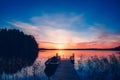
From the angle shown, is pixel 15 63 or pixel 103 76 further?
pixel 15 63

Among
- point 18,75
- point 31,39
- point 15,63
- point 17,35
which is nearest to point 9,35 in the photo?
point 17,35

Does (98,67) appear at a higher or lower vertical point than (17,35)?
lower

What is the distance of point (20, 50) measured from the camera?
71.9 meters

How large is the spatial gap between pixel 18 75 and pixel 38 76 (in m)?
2.21

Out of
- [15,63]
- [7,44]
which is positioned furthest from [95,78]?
[7,44]

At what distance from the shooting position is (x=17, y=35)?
73.2 meters

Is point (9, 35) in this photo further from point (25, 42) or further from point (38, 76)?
point (38, 76)

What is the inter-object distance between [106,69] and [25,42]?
200 ft

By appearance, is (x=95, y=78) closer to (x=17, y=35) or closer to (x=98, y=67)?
(x=98, y=67)

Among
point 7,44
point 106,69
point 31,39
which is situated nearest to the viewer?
point 106,69

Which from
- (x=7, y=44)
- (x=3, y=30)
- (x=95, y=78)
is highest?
(x=3, y=30)

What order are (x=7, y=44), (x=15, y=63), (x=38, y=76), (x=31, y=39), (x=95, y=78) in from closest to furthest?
(x=95, y=78), (x=38, y=76), (x=15, y=63), (x=7, y=44), (x=31, y=39)

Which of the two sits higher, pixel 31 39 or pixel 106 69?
pixel 31 39

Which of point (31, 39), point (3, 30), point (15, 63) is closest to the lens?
point (15, 63)
